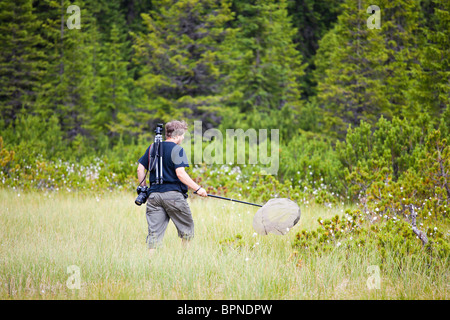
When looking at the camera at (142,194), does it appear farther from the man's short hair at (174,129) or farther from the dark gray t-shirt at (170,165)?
the man's short hair at (174,129)

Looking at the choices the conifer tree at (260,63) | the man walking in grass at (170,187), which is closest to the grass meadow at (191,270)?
the man walking in grass at (170,187)

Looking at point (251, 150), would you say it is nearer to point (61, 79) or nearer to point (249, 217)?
point (249, 217)

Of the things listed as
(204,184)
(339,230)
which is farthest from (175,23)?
(339,230)

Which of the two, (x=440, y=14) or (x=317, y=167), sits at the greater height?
(x=440, y=14)

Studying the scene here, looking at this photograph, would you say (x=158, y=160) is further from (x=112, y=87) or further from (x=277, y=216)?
(x=112, y=87)

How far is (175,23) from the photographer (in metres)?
18.9

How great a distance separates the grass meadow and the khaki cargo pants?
221mm

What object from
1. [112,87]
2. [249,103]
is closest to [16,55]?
[112,87]

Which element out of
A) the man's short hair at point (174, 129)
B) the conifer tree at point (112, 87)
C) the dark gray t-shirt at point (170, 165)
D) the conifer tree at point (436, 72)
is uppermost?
the conifer tree at point (112, 87)

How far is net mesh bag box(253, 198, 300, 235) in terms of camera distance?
539 centimetres

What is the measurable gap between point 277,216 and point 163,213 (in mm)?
1473

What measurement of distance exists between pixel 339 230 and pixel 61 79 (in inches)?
767

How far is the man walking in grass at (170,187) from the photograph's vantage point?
485 cm

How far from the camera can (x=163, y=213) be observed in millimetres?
5039
